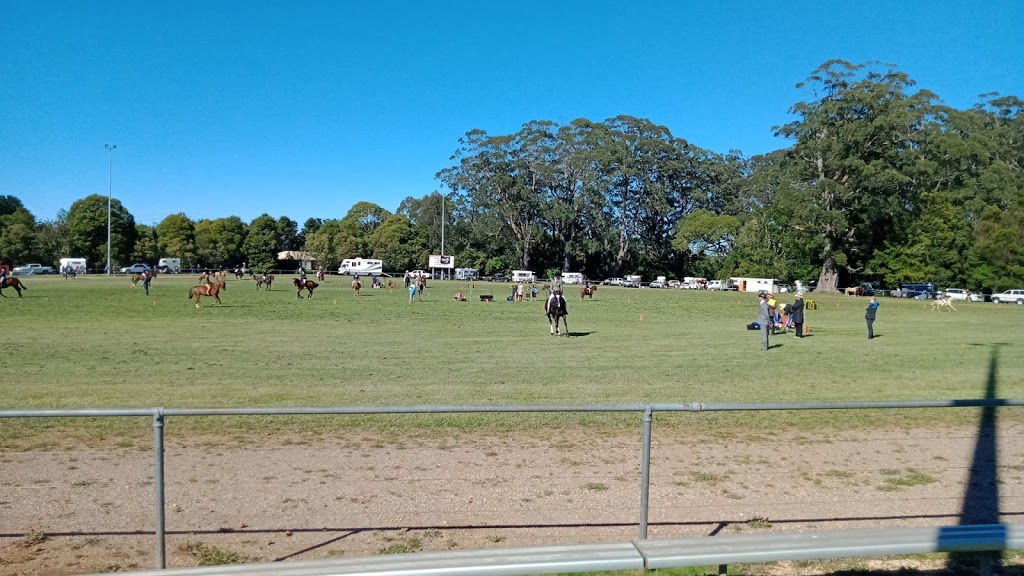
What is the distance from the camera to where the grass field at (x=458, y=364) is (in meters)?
11.0

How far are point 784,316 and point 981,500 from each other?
23438 mm

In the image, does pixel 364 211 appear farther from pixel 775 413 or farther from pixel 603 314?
pixel 775 413

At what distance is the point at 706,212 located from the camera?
9319 cm

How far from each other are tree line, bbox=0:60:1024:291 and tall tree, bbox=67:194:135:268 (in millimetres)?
268

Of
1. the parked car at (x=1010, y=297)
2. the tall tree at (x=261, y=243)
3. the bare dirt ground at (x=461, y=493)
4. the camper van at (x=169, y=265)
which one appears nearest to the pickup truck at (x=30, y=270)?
the camper van at (x=169, y=265)

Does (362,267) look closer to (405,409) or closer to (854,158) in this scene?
(854,158)

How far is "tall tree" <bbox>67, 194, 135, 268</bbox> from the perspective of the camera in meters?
104

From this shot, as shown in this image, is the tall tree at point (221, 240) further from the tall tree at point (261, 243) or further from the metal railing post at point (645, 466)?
the metal railing post at point (645, 466)

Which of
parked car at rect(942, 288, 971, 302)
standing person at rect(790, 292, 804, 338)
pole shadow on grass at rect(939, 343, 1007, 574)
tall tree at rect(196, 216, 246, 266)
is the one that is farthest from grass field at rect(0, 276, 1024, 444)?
tall tree at rect(196, 216, 246, 266)

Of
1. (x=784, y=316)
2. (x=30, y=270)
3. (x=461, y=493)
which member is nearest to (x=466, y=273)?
(x=30, y=270)

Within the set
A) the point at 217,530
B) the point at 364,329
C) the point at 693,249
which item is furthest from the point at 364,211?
the point at 217,530

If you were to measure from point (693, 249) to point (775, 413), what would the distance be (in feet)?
290

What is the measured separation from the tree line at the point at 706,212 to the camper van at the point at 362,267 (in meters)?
6.39

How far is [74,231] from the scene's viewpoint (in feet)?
340
